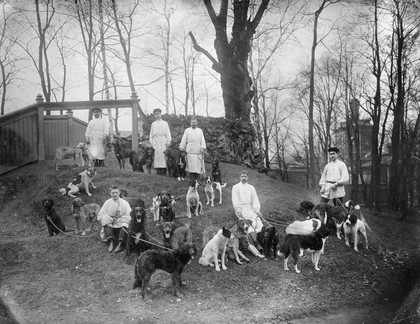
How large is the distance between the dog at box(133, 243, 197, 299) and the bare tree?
5.28m

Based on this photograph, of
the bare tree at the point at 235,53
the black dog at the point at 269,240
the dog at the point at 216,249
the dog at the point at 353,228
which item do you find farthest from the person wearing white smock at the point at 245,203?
the bare tree at the point at 235,53

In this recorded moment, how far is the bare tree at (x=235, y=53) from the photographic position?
9258 mm

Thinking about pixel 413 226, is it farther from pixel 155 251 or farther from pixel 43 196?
→ pixel 43 196

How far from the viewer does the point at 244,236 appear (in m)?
7.02

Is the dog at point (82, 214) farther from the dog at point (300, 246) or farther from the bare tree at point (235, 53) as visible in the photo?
the bare tree at point (235, 53)

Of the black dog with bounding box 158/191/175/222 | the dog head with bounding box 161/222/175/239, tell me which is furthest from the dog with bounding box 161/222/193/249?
the black dog with bounding box 158/191/175/222

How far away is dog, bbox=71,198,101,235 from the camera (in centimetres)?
770

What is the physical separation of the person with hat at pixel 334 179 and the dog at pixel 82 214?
16.0 feet

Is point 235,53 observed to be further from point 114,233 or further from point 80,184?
point 114,233

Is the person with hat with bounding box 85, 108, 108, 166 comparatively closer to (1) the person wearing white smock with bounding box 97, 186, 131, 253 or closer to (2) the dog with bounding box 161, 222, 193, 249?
(1) the person wearing white smock with bounding box 97, 186, 131, 253

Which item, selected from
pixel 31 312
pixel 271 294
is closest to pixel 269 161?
pixel 271 294

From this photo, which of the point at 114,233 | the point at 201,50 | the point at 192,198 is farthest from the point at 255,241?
the point at 201,50

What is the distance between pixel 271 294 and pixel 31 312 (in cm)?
321

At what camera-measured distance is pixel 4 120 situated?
32.2 feet
